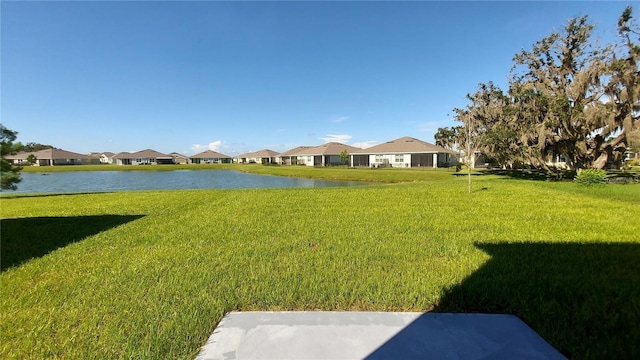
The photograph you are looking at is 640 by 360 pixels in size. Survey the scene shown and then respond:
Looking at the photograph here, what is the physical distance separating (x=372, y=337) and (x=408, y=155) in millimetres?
46890

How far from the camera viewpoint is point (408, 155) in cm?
4731

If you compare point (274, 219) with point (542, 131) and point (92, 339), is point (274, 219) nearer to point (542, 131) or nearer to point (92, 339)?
point (92, 339)

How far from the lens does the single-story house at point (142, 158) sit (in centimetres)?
9308

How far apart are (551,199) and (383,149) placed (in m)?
40.4

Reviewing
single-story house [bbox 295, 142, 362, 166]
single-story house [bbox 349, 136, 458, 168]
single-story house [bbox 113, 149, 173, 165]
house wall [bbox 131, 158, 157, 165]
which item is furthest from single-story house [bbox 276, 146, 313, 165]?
house wall [bbox 131, 158, 157, 165]

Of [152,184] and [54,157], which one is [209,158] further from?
[152,184]

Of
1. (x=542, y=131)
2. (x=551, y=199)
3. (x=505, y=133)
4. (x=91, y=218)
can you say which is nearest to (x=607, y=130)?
(x=542, y=131)

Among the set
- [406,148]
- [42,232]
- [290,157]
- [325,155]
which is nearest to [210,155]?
[290,157]

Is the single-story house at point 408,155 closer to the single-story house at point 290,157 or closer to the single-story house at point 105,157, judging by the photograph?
the single-story house at point 290,157

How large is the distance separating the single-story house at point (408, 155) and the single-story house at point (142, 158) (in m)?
70.9

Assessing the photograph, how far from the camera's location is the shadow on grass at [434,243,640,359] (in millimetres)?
2594

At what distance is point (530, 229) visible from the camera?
6.63m

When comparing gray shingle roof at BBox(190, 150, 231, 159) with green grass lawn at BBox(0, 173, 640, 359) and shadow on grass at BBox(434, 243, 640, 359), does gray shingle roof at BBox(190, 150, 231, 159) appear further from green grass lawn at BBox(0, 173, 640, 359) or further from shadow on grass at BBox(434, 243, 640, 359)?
shadow on grass at BBox(434, 243, 640, 359)

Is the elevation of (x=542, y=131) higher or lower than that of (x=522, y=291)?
higher
